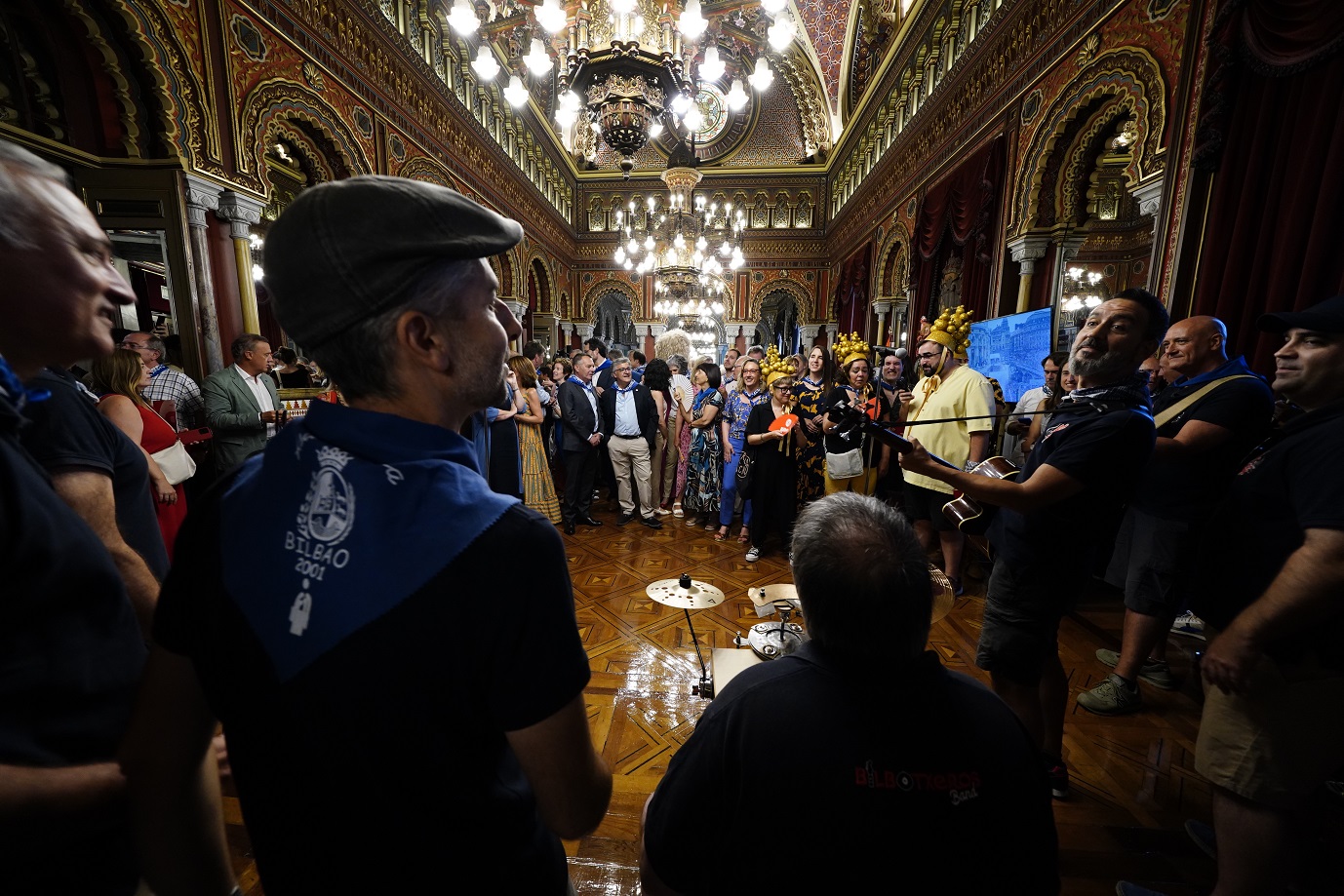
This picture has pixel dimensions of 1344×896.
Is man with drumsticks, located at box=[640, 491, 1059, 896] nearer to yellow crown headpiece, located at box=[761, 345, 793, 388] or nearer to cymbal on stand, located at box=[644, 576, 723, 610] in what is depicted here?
cymbal on stand, located at box=[644, 576, 723, 610]

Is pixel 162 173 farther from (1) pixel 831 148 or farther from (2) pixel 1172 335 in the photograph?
(1) pixel 831 148

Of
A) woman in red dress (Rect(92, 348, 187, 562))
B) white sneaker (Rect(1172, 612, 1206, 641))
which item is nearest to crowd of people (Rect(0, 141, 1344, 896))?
woman in red dress (Rect(92, 348, 187, 562))

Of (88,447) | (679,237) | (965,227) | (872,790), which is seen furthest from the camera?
(679,237)

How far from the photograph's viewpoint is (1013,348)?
4.79 meters

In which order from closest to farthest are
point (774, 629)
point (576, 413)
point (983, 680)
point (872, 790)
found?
1. point (872, 790)
2. point (774, 629)
3. point (983, 680)
4. point (576, 413)

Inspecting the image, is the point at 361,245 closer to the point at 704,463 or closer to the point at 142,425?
the point at 142,425

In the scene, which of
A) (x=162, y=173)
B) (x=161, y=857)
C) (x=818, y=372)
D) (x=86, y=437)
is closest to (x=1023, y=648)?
(x=161, y=857)

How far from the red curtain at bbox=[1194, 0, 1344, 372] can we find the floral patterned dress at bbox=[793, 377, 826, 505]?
241 cm

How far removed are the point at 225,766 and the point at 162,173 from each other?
4.81 m

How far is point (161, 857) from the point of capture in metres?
0.63

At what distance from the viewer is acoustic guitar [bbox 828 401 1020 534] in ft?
5.55

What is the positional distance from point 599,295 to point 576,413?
10755 mm

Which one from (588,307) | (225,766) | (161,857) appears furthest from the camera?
(588,307)

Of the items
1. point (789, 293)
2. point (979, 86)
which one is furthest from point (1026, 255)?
point (789, 293)
